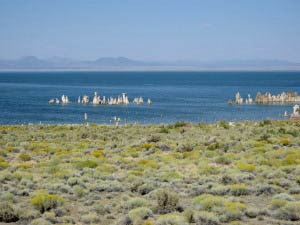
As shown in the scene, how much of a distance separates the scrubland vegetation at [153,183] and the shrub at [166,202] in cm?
3

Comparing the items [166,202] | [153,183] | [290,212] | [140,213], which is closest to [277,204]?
[290,212]

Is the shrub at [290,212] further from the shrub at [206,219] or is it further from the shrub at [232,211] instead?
the shrub at [206,219]

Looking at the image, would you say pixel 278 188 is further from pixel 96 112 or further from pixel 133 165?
pixel 96 112

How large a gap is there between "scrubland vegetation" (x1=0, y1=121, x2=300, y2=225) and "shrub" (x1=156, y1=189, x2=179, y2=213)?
0.03 meters

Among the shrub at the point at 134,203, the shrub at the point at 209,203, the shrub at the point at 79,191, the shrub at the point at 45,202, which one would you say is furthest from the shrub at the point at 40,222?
the shrub at the point at 209,203

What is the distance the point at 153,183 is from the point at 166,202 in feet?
9.91

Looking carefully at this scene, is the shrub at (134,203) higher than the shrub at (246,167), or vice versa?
the shrub at (134,203)

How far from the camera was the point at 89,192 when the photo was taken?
15625 millimetres

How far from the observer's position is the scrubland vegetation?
12.7 meters

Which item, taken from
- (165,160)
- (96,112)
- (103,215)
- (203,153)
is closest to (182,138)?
(203,153)

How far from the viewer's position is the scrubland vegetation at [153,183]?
41.5ft

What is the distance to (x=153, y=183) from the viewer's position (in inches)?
649

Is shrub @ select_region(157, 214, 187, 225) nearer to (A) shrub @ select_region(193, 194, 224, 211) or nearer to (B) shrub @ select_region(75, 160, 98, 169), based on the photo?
(A) shrub @ select_region(193, 194, 224, 211)

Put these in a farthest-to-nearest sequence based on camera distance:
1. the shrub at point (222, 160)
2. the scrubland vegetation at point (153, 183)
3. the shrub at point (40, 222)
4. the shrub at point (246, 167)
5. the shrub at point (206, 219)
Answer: the shrub at point (222, 160)
the shrub at point (246, 167)
the scrubland vegetation at point (153, 183)
the shrub at point (206, 219)
the shrub at point (40, 222)
